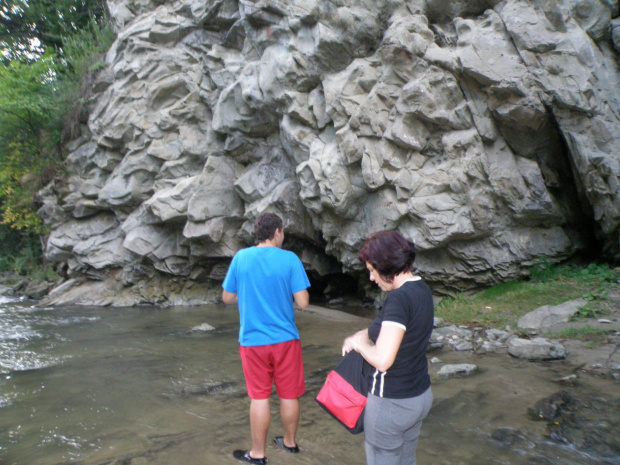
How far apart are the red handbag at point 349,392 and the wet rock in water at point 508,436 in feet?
6.06

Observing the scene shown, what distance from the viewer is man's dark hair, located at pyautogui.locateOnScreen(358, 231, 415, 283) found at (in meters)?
2.17

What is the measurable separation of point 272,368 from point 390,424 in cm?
136

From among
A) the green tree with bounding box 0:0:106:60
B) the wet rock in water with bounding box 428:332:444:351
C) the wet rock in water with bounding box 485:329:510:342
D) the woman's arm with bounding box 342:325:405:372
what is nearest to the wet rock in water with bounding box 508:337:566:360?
the wet rock in water with bounding box 485:329:510:342

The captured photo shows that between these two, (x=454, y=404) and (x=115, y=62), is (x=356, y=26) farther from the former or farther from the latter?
(x=115, y=62)

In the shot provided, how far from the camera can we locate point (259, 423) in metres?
3.12

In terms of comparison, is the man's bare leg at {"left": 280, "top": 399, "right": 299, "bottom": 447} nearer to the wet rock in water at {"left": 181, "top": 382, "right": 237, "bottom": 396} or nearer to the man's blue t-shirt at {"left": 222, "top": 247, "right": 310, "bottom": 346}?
the man's blue t-shirt at {"left": 222, "top": 247, "right": 310, "bottom": 346}

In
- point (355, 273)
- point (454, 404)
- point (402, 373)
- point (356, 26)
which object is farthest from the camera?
point (355, 273)

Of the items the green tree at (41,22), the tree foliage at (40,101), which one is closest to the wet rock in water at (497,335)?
the tree foliage at (40,101)

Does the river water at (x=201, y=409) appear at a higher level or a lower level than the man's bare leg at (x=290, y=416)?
lower

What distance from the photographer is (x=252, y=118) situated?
38.7 ft

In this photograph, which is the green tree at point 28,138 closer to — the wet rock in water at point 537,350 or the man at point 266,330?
the man at point 266,330

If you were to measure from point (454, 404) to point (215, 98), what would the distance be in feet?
38.8

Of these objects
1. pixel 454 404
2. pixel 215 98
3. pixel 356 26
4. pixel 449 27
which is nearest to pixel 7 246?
pixel 215 98

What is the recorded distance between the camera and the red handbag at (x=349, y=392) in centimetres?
216
